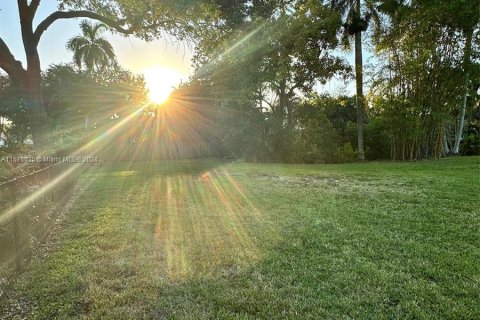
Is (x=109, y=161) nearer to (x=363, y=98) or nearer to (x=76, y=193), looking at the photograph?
(x=76, y=193)

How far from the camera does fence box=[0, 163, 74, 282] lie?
8.80 ft

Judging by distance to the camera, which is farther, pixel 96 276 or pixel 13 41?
pixel 13 41

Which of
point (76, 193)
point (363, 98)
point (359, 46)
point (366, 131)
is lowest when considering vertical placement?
point (76, 193)

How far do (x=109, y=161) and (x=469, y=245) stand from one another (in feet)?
54.1

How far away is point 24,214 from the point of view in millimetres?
3236

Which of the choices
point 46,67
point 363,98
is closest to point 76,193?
point 363,98

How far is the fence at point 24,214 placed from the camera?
8.80 ft

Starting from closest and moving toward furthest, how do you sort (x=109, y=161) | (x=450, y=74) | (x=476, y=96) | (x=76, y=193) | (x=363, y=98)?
1. (x=76, y=193)
2. (x=450, y=74)
3. (x=363, y=98)
4. (x=476, y=96)
5. (x=109, y=161)

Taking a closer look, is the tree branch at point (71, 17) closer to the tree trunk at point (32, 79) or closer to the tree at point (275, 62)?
the tree trunk at point (32, 79)

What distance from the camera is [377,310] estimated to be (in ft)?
6.59

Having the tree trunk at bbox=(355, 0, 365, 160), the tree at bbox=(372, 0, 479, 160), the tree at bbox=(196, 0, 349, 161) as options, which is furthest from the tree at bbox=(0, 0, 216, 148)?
the tree trunk at bbox=(355, 0, 365, 160)

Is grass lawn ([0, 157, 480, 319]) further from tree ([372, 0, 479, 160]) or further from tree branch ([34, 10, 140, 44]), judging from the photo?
tree ([372, 0, 479, 160])

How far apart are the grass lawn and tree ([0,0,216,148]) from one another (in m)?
3.51

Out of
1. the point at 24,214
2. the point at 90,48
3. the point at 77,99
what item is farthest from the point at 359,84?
the point at 90,48
